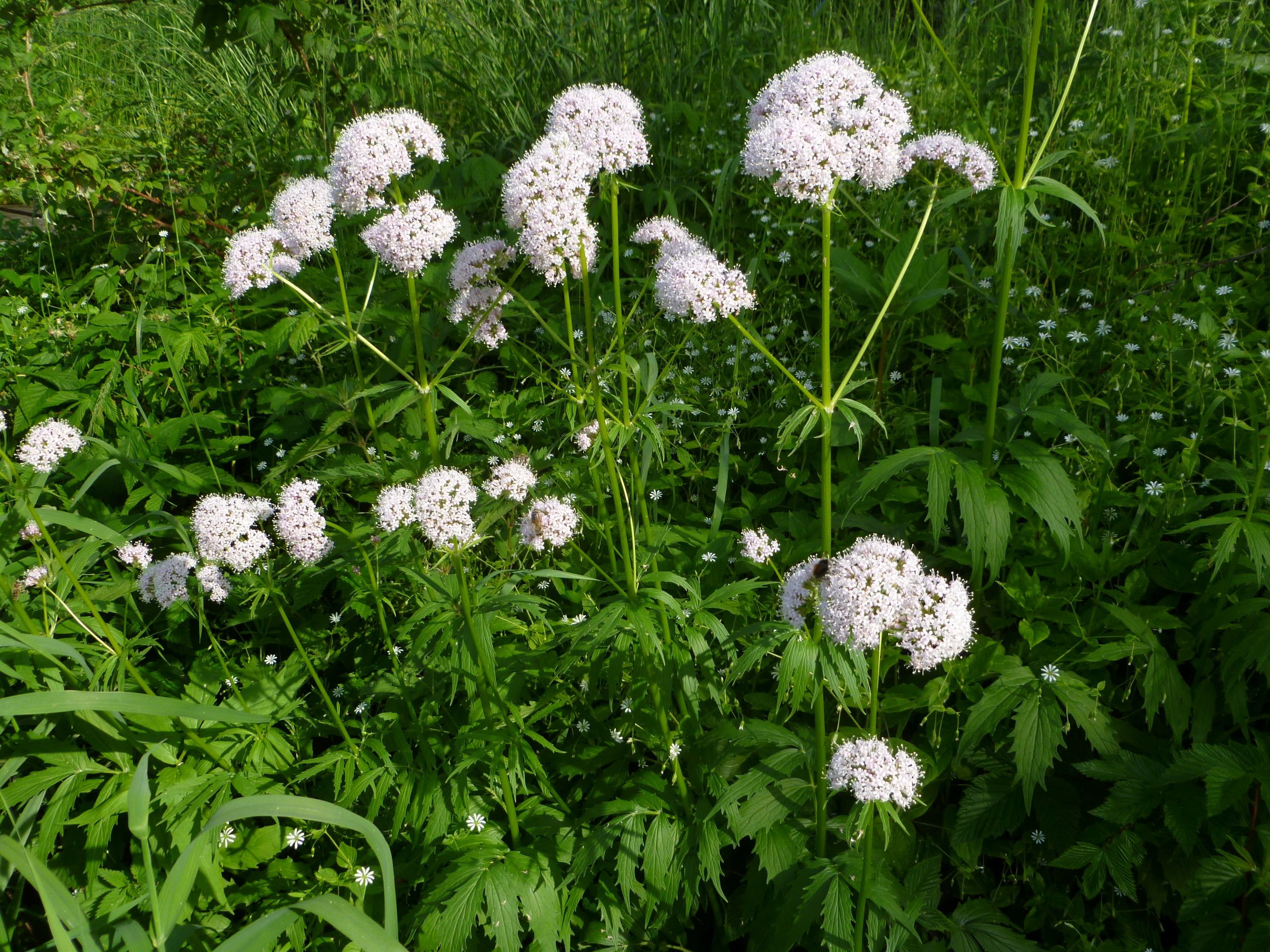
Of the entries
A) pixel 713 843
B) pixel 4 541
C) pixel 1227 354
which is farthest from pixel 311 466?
pixel 1227 354

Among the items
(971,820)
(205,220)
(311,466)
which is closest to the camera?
(971,820)

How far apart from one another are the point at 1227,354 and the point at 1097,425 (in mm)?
557

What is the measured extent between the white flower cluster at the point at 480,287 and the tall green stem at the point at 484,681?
3.49 feet

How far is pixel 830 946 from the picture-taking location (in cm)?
241

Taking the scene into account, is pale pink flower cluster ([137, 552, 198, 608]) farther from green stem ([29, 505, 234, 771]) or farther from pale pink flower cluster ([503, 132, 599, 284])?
pale pink flower cluster ([503, 132, 599, 284])

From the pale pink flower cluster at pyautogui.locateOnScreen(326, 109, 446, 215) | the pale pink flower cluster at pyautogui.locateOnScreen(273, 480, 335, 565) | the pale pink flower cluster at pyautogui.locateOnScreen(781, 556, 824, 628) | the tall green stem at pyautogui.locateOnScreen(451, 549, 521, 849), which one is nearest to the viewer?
the pale pink flower cluster at pyautogui.locateOnScreen(781, 556, 824, 628)

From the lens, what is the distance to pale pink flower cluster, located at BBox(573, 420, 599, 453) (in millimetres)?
2930

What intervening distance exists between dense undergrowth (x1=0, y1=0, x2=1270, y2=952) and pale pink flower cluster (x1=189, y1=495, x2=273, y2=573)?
15cm

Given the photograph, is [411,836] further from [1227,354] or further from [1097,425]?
[1227,354]

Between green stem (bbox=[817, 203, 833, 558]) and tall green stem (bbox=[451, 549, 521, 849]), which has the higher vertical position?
green stem (bbox=[817, 203, 833, 558])

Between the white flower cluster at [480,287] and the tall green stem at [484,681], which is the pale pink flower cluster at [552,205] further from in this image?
the tall green stem at [484,681]

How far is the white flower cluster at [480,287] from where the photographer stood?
10.6 ft

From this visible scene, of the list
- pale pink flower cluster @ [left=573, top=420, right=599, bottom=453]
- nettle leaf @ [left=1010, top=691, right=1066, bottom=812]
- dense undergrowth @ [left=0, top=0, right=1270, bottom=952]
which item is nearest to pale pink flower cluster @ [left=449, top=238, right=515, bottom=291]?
dense undergrowth @ [left=0, top=0, right=1270, bottom=952]

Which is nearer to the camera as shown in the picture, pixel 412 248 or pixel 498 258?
pixel 412 248
